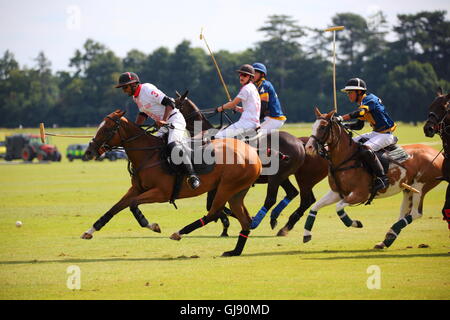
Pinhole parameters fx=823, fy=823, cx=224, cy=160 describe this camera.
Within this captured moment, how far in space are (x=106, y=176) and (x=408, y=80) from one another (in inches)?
2274

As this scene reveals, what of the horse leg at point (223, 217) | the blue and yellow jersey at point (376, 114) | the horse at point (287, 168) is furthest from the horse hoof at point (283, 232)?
the blue and yellow jersey at point (376, 114)

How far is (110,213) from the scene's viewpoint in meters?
14.8

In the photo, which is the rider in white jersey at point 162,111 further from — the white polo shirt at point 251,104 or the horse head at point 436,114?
the horse head at point 436,114

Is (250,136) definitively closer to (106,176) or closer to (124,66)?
(106,176)

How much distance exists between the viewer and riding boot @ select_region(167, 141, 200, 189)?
15164mm

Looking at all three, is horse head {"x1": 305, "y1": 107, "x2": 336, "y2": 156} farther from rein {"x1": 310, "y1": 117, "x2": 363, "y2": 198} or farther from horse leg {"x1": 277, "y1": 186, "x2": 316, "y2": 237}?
horse leg {"x1": 277, "y1": 186, "x2": 316, "y2": 237}

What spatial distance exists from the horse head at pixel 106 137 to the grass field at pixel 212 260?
192 cm

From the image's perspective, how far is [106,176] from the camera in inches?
1726

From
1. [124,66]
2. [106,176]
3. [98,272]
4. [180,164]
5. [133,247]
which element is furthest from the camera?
[124,66]

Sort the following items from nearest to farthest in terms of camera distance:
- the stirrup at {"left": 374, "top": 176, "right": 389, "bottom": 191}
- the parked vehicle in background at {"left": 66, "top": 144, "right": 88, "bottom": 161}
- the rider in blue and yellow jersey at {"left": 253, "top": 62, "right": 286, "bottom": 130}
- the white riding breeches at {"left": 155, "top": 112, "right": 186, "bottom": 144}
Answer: the white riding breeches at {"left": 155, "top": 112, "right": 186, "bottom": 144} < the stirrup at {"left": 374, "top": 176, "right": 389, "bottom": 191} < the rider in blue and yellow jersey at {"left": 253, "top": 62, "right": 286, "bottom": 130} < the parked vehicle in background at {"left": 66, "top": 144, "right": 88, "bottom": 161}

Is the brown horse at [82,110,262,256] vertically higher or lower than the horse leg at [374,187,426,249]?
higher

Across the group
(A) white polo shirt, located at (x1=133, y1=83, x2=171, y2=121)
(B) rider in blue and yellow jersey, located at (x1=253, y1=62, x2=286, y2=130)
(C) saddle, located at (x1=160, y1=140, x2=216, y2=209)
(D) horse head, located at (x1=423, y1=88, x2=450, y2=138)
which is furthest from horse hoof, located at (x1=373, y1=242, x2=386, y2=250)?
(A) white polo shirt, located at (x1=133, y1=83, x2=171, y2=121)
